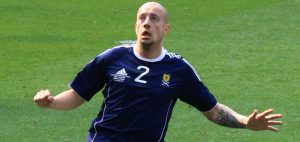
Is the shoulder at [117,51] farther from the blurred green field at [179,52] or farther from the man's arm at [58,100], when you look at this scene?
the blurred green field at [179,52]

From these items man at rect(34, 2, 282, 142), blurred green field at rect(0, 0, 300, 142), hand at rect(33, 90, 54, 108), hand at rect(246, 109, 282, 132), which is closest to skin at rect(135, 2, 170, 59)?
man at rect(34, 2, 282, 142)

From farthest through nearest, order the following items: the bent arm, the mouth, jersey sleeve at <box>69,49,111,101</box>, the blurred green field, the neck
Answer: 1. the blurred green field
2. the bent arm
3. jersey sleeve at <box>69,49,111,101</box>
4. the neck
5. the mouth

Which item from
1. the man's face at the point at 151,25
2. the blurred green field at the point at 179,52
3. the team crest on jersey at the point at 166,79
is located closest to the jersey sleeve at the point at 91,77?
the man's face at the point at 151,25

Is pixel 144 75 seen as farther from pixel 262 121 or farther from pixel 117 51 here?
pixel 262 121

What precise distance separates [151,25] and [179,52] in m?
8.75

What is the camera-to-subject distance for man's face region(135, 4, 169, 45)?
23.5 feet

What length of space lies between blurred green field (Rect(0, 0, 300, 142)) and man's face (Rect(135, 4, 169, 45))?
12.3 feet

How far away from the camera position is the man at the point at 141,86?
723 centimetres

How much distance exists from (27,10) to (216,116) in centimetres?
1292

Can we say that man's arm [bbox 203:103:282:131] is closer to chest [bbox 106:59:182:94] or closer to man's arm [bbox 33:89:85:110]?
chest [bbox 106:59:182:94]

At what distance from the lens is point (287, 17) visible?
19.4 meters

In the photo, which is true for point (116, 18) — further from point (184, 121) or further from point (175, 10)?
point (184, 121)

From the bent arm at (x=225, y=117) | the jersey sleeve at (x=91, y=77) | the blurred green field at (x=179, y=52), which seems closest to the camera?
the jersey sleeve at (x=91, y=77)

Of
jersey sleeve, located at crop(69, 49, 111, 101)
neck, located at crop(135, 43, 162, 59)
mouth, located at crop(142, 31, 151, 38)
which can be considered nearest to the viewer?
mouth, located at crop(142, 31, 151, 38)
